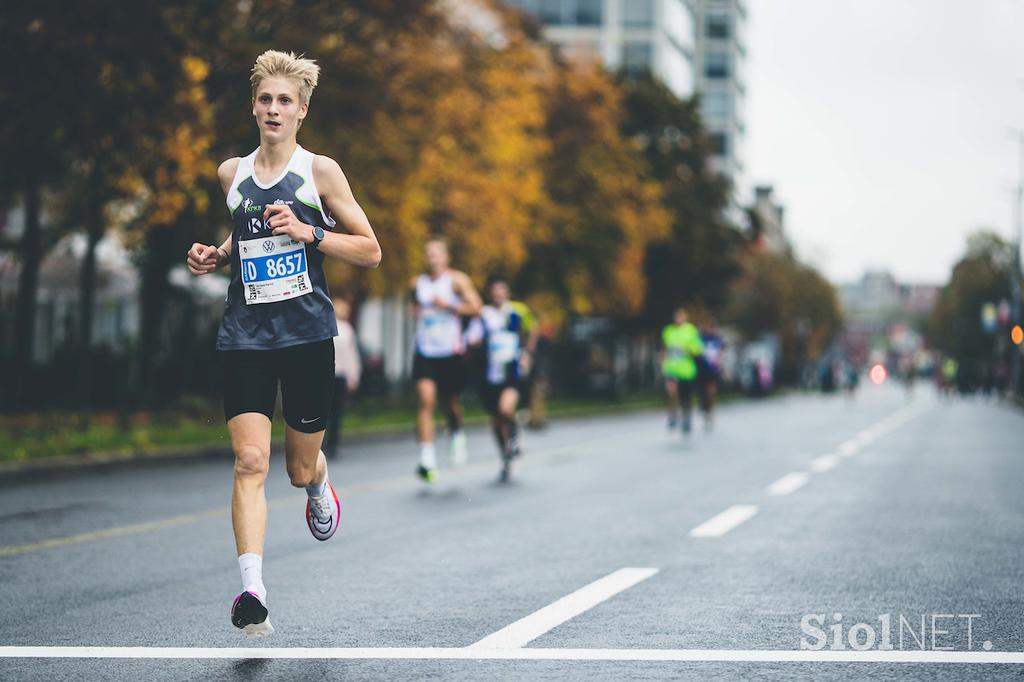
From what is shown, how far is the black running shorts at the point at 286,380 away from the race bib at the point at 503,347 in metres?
8.79

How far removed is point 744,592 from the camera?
729 cm

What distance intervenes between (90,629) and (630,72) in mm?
54339

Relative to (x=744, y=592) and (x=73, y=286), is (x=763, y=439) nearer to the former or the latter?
(x=73, y=286)

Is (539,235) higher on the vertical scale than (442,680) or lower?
higher

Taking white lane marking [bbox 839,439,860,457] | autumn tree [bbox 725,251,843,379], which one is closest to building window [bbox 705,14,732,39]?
autumn tree [bbox 725,251,843,379]

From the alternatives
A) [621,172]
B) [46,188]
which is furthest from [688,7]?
[46,188]

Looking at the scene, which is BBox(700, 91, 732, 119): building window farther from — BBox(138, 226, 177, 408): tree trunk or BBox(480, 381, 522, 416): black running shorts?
BBox(480, 381, 522, 416): black running shorts

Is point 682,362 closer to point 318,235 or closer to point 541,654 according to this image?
point 318,235

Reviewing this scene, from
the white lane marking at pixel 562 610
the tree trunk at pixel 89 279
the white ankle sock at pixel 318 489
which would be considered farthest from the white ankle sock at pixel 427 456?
the tree trunk at pixel 89 279

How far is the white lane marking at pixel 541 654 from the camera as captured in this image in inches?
219

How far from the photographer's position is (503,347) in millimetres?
15180

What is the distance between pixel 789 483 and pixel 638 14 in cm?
7078

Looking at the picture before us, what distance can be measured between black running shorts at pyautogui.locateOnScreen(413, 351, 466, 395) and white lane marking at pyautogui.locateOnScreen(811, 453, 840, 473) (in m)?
4.26

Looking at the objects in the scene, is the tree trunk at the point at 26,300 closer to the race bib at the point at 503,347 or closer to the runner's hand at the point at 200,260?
the race bib at the point at 503,347
